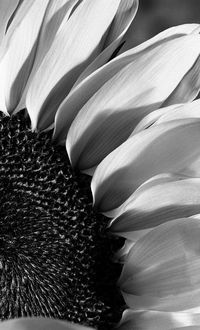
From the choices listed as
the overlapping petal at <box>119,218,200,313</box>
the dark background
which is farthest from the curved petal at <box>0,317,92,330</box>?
the dark background

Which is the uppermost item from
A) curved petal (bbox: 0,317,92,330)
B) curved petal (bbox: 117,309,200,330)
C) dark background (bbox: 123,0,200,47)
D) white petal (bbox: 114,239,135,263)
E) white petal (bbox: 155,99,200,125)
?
white petal (bbox: 155,99,200,125)

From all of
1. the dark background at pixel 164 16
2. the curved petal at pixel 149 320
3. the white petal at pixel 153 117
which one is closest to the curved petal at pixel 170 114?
the white petal at pixel 153 117

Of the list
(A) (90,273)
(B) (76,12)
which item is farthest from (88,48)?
(A) (90,273)

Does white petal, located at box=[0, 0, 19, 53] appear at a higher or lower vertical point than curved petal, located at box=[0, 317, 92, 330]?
higher

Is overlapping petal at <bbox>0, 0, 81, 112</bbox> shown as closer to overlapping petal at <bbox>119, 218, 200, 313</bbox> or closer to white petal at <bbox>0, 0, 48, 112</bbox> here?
white petal at <bbox>0, 0, 48, 112</bbox>

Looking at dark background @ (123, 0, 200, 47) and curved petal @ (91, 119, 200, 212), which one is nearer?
curved petal @ (91, 119, 200, 212)

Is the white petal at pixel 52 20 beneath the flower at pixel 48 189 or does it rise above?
above

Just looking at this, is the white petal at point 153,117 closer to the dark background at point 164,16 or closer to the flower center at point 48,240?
the flower center at point 48,240

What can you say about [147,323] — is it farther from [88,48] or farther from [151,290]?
[88,48]
